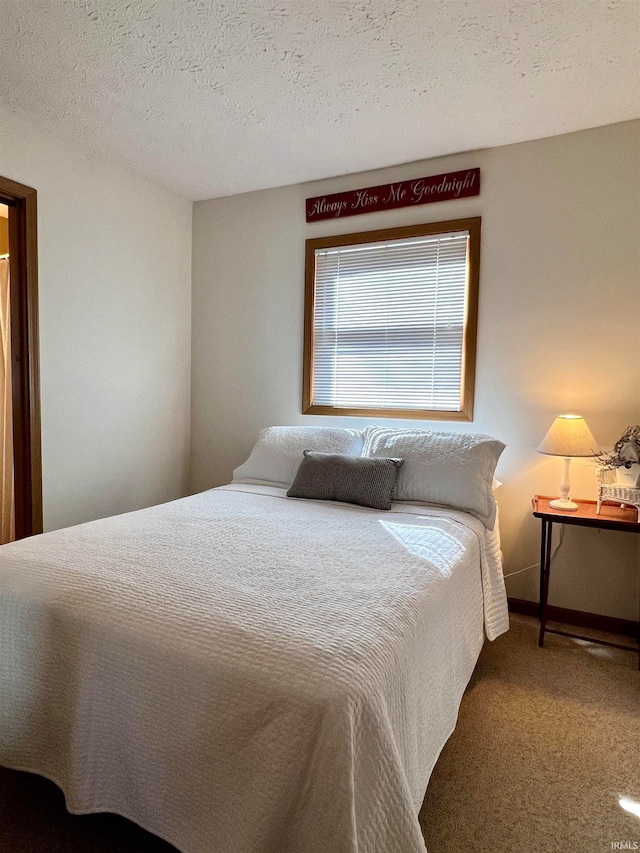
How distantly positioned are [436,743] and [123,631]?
0.90 metres

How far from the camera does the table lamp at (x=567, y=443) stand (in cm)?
232

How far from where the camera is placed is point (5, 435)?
11.0ft

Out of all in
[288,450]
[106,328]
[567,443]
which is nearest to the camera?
[567,443]

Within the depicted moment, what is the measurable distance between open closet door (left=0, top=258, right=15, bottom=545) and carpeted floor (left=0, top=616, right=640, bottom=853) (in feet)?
7.29

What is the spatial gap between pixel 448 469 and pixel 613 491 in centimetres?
76

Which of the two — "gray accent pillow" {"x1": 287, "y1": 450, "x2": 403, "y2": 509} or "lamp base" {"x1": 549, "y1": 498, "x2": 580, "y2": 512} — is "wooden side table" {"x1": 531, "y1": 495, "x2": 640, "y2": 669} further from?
"gray accent pillow" {"x1": 287, "y1": 450, "x2": 403, "y2": 509}

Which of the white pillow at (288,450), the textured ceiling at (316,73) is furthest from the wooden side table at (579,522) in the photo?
the textured ceiling at (316,73)

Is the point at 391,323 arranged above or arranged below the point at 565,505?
above

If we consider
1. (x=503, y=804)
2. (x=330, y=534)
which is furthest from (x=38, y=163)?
(x=503, y=804)

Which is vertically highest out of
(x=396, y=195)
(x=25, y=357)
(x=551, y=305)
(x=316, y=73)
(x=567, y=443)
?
(x=316, y=73)

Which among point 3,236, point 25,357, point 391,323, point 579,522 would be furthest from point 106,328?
point 579,522

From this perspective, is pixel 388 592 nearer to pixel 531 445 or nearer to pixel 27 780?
pixel 27 780

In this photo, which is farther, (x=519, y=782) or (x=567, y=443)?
(x=567, y=443)

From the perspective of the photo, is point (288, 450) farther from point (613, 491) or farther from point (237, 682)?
point (237, 682)
